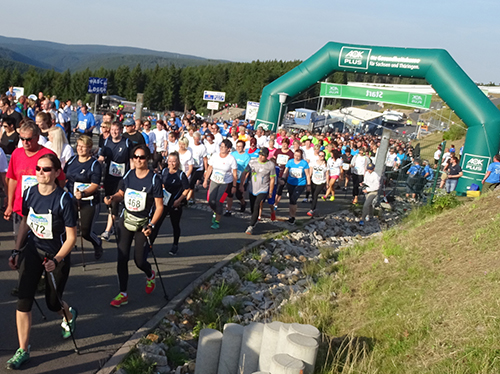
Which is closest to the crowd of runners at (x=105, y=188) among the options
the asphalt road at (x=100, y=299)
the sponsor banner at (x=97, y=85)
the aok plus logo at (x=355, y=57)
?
the asphalt road at (x=100, y=299)

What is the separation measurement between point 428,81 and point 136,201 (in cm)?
1746

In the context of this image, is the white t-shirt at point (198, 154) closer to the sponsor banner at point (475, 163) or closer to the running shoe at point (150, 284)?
the running shoe at point (150, 284)

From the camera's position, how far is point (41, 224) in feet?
14.5

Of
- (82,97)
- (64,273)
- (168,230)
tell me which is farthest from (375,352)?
(82,97)

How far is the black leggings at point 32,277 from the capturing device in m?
4.31

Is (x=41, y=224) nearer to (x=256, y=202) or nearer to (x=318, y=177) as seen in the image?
(x=256, y=202)

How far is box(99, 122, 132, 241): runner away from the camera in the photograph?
8.25m

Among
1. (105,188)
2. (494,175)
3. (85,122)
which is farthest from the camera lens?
Answer: (85,122)

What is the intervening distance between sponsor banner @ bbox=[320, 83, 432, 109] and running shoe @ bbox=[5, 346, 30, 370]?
2156cm

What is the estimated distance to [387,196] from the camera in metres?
17.3

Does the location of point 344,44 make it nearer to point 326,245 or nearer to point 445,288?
point 326,245

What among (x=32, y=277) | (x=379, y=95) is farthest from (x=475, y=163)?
(x=32, y=277)

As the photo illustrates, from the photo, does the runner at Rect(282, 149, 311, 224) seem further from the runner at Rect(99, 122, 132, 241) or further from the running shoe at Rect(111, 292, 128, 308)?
the running shoe at Rect(111, 292, 128, 308)

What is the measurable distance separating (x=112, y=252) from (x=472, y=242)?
5.69 m
